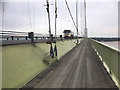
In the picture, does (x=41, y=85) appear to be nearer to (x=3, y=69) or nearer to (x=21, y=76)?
(x=21, y=76)

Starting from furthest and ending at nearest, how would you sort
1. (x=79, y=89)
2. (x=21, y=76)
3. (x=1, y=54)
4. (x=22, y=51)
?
(x=22, y=51) → (x=21, y=76) → (x=1, y=54) → (x=79, y=89)

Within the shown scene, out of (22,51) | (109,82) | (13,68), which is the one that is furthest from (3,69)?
(109,82)

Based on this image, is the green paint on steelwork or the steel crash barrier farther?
the steel crash barrier

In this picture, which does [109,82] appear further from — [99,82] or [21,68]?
[21,68]

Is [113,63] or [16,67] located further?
[113,63]

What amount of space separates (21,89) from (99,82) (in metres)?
3.82

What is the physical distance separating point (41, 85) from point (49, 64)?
16.6 ft

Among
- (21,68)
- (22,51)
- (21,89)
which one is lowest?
(21,89)

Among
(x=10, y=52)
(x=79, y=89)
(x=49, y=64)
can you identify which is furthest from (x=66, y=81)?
(x=49, y=64)

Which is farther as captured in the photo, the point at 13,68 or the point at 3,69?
the point at 13,68

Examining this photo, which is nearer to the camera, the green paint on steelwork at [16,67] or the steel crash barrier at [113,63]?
the green paint on steelwork at [16,67]

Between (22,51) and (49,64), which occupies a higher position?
(22,51)

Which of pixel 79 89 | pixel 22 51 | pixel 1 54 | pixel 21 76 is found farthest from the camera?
pixel 22 51

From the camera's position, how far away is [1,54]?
280 inches
